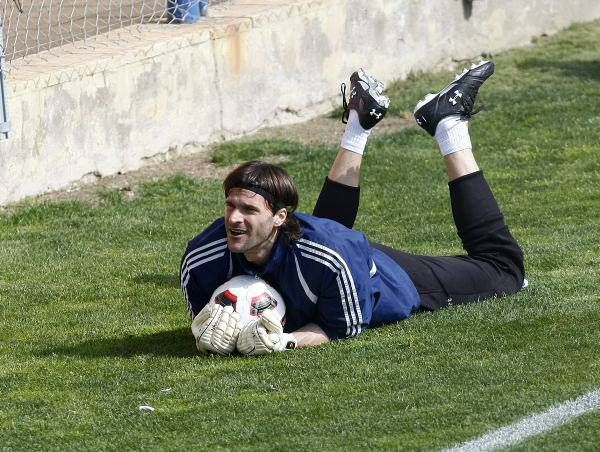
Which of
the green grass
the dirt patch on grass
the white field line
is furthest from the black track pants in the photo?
the dirt patch on grass

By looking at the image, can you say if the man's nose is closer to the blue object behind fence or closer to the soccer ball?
the soccer ball

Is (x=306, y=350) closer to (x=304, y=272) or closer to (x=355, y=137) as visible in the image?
(x=304, y=272)

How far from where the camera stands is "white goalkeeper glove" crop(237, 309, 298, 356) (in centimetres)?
562

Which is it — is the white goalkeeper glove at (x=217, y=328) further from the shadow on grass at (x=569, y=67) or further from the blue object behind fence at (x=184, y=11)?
the shadow on grass at (x=569, y=67)

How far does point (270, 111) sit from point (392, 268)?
16.0ft

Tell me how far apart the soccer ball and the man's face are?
0.40ft

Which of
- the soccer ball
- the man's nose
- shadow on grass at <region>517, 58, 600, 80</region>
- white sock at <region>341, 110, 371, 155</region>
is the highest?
the man's nose

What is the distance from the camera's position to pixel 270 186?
5.74 m

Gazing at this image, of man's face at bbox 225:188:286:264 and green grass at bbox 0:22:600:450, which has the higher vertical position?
man's face at bbox 225:188:286:264

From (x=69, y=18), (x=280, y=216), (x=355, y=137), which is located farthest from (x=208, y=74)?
(x=280, y=216)

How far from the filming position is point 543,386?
498 cm

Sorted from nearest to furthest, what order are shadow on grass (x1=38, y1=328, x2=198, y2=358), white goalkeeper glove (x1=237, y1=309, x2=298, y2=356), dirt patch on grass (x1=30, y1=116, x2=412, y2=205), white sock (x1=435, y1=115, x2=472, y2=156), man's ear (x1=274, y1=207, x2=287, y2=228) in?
white goalkeeper glove (x1=237, y1=309, x2=298, y2=356) < man's ear (x1=274, y1=207, x2=287, y2=228) < shadow on grass (x1=38, y1=328, x2=198, y2=358) < white sock (x1=435, y1=115, x2=472, y2=156) < dirt patch on grass (x1=30, y1=116, x2=412, y2=205)

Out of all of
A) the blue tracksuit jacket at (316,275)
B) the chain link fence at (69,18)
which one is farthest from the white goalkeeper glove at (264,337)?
the chain link fence at (69,18)

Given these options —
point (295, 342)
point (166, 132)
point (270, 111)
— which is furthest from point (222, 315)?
point (270, 111)
